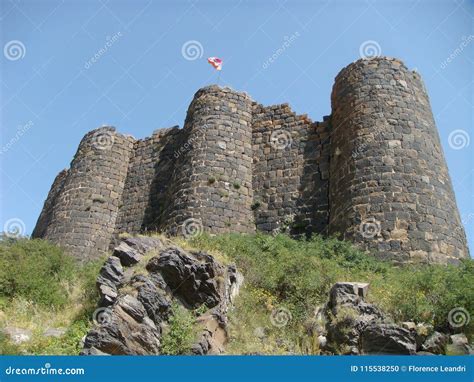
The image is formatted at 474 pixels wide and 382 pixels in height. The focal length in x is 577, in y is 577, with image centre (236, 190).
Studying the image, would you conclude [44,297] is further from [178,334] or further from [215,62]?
[215,62]

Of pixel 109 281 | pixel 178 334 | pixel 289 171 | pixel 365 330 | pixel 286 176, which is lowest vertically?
pixel 365 330

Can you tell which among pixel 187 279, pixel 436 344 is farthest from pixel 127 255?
pixel 436 344

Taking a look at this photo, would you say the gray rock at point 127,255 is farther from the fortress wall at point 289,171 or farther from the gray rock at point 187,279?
the fortress wall at point 289,171

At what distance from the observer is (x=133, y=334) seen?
28.4 feet

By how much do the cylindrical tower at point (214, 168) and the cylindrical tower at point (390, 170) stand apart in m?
2.71

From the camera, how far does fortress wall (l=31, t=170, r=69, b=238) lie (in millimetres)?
22391

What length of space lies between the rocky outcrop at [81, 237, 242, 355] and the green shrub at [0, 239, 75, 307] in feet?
7.00

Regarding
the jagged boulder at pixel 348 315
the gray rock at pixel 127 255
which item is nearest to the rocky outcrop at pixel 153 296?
the gray rock at pixel 127 255

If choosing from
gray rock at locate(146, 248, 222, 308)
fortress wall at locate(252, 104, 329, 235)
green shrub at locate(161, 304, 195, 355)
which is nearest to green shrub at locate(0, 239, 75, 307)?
gray rock at locate(146, 248, 222, 308)

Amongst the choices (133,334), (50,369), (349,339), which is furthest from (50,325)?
(349,339)

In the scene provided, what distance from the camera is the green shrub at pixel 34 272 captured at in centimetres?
1172

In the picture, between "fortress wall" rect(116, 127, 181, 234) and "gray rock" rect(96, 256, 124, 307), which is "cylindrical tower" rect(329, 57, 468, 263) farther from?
"gray rock" rect(96, 256, 124, 307)

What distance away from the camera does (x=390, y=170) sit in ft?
47.7

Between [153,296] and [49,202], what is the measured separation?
15.5m
